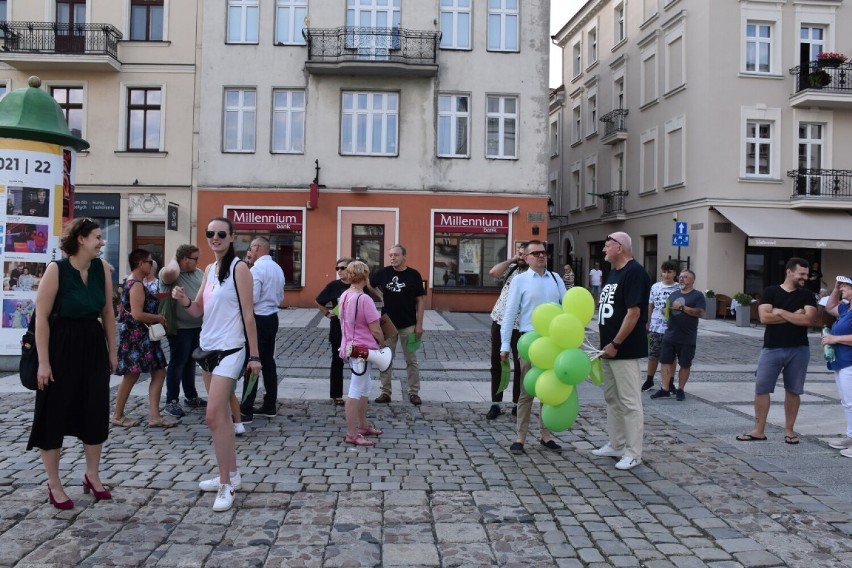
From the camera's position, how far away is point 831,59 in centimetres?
2536

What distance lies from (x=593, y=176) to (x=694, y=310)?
27.8 meters

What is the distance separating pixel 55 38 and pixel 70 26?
61 cm

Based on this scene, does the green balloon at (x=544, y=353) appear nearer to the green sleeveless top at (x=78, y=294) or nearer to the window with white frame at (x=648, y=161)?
the green sleeveless top at (x=78, y=294)

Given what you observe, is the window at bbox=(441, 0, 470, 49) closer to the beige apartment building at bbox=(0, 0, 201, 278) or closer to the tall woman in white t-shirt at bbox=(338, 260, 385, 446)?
the beige apartment building at bbox=(0, 0, 201, 278)

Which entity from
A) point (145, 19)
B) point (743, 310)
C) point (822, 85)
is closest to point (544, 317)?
point (743, 310)

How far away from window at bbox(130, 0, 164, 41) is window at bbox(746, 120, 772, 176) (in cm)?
2030

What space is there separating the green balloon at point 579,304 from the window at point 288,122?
62.8ft

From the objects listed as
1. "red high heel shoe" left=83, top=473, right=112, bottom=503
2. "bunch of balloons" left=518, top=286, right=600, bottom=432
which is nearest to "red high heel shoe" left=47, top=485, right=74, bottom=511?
"red high heel shoe" left=83, top=473, right=112, bottom=503

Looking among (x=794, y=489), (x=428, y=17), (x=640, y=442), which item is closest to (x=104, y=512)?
(x=640, y=442)

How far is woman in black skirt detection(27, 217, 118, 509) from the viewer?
4688mm

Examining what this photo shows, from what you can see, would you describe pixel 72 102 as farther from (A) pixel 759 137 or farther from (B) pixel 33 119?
(A) pixel 759 137

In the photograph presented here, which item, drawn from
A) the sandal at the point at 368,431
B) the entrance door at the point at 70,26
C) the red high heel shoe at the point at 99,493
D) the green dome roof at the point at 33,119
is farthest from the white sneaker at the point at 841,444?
the entrance door at the point at 70,26

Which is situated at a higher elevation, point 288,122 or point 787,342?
point 288,122

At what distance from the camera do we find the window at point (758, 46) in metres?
26.1
